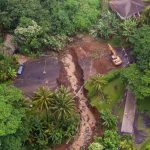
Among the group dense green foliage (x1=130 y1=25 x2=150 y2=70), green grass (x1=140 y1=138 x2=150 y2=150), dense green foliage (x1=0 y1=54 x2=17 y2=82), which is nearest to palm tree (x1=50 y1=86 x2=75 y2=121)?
dense green foliage (x1=0 y1=54 x2=17 y2=82)

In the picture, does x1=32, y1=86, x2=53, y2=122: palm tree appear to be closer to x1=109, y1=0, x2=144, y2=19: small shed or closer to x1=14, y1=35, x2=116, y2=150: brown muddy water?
x1=14, y1=35, x2=116, y2=150: brown muddy water

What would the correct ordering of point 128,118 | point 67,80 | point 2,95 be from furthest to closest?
1. point 67,80
2. point 128,118
3. point 2,95

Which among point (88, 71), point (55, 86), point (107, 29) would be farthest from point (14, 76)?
point (107, 29)

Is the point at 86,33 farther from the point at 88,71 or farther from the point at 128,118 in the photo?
the point at 128,118

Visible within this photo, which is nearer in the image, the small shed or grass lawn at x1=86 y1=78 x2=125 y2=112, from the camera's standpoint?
grass lawn at x1=86 y1=78 x2=125 y2=112

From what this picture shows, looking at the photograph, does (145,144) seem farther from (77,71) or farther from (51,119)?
(77,71)

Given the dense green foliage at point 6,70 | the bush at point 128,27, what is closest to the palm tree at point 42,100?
the dense green foliage at point 6,70
